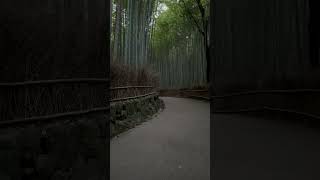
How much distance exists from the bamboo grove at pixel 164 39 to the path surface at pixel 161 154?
5.74 feet

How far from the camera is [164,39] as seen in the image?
57.8 ft

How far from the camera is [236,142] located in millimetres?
945

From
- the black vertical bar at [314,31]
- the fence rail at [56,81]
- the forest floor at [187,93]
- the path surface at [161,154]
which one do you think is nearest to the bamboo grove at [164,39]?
the forest floor at [187,93]

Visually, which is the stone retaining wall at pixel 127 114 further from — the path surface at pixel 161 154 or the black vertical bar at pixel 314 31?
the black vertical bar at pixel 314 31

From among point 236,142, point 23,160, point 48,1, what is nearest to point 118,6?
point 48,1

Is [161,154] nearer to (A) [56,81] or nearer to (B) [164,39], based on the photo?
(A) [56,81]

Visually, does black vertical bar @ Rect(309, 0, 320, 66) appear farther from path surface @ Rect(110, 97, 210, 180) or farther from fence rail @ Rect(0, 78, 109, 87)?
path surface @ Rect(110, 97, 210, 180)

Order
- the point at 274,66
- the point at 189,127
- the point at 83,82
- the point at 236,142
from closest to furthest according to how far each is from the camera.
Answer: the point at 274,66 < the point at 236,142 < the point at 83,82 < the point at 189,127

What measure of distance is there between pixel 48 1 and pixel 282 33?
47.8 inches

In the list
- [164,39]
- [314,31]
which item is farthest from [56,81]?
[164,39]

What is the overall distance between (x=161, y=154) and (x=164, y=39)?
14.6 metres

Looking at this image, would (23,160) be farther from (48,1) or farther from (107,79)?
(48,1)

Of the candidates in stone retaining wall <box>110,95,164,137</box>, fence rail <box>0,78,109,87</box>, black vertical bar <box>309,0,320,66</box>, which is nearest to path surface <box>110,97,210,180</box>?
stone retaining wall <box>110,95,164,137</box>

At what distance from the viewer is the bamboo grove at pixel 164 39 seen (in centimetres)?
721
